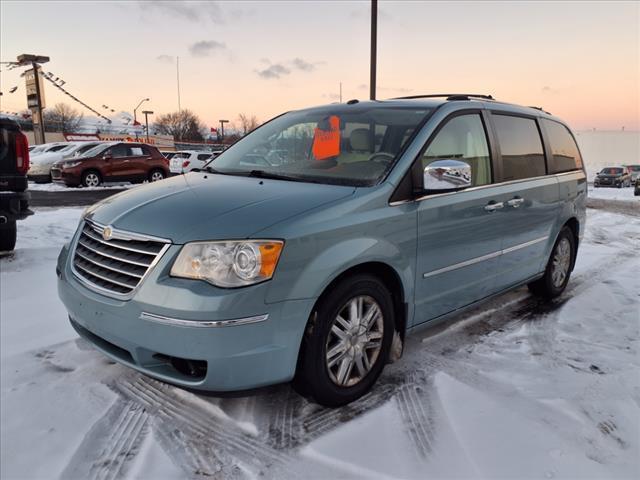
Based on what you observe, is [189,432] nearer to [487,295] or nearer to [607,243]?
[487,295]

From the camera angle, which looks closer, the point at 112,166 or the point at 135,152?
the point at 112,166

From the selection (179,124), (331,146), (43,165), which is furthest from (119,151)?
(179,124)

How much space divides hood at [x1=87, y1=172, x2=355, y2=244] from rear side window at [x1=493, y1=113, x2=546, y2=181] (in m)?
1.78

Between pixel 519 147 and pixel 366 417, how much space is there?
2754 mm

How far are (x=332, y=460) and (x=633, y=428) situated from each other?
5.52ft

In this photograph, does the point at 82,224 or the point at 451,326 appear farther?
the point at 451,326

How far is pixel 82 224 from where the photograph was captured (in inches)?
126

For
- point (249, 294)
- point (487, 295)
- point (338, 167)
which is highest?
point (338, 167)

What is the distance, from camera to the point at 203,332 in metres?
2.34

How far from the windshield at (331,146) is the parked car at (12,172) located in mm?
2886

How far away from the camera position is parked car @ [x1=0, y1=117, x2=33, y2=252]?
5.57 metres

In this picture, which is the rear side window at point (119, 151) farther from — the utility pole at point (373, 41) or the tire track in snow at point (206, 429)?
the tire track in snow at point (206, 429)

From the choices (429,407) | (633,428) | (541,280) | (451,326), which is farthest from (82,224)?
(541,280)

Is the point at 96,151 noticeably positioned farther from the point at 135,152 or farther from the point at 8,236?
the point at 8,236
